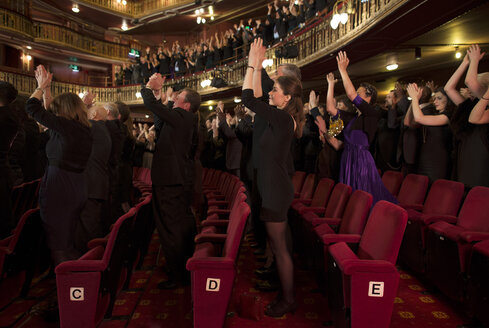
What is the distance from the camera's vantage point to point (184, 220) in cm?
241

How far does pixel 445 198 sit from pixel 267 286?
1.25 m

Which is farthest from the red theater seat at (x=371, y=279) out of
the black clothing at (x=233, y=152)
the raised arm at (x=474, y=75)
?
the black clothing at (x=233, y=152)

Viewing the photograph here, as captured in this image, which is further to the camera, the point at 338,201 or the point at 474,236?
the point at 338,201

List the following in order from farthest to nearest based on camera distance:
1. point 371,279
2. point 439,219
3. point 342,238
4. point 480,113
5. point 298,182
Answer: point 298,182 < point 480,113 < point 439,219 < point 342,238 < point 371,279

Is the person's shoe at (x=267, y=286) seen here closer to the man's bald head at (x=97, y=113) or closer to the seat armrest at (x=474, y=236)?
the seat armrest at (x=474, y=236)

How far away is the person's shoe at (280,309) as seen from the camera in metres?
1.85

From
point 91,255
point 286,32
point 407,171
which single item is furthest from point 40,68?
point 286,32

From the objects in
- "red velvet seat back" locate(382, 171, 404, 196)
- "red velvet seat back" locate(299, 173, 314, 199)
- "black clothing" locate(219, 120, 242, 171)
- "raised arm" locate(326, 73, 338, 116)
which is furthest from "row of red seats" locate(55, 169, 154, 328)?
"black clothing" locate(219, 120, 242, 171)

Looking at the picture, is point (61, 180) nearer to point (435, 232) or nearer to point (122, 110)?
point (122, 110)

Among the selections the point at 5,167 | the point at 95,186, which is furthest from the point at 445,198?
the point at 5,167

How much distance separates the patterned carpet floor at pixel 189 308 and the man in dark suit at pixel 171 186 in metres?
0.19

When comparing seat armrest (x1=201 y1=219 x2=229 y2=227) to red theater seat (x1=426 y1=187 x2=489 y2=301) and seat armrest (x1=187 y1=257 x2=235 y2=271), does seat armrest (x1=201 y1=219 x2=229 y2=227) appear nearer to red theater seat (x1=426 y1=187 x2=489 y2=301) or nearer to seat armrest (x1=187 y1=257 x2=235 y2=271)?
seat armrest (x1=187 y1=257 x2=235 y2=271)

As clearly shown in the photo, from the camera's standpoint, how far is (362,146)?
2.78 meters

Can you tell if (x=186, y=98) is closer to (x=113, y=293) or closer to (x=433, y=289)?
(x=113, y=293)
